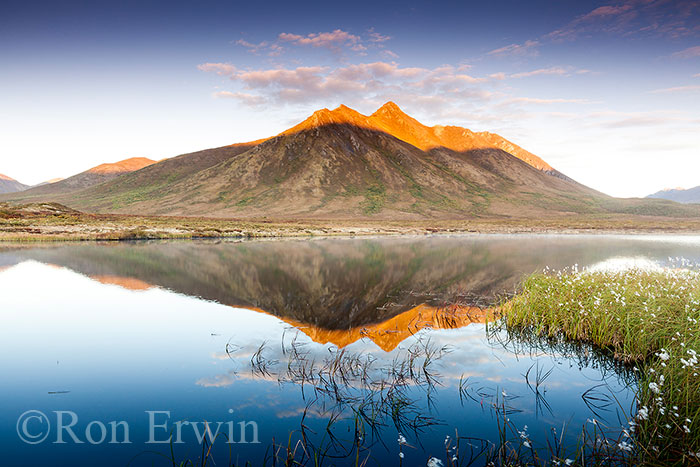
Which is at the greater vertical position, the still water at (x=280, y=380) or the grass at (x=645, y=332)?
the grass at (x=645, y=332)

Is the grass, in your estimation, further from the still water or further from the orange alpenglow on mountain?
the orange alpenglow on mountain

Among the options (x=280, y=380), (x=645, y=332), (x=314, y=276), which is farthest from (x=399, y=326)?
(x=314, y=276)

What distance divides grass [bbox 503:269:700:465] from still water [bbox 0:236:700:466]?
0.92 m

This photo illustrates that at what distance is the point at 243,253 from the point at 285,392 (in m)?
36.6

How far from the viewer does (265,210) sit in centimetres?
18125

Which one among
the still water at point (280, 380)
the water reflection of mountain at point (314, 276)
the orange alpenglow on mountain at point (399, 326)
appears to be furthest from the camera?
the water reflection of mountain at point (314, 276)

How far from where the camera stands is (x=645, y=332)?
12.1m

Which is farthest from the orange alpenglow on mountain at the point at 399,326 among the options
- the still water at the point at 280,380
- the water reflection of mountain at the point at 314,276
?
the water reflection of mountain at the point at 314,276

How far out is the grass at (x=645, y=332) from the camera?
6.99 metres

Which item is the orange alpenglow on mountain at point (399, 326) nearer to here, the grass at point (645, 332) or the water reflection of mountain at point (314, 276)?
the water reflection of mountain at point (314, 276)

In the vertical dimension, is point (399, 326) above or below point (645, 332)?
below

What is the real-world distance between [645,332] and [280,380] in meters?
10.8

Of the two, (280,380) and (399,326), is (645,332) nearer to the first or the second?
(399,326)

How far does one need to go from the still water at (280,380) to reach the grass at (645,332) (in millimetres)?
917
